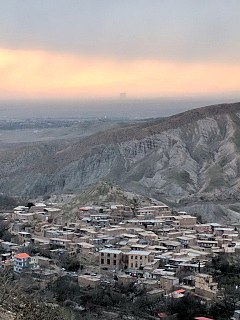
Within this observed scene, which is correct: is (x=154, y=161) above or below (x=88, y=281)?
above

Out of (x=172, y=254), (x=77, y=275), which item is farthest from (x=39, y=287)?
(x=172, y=254)

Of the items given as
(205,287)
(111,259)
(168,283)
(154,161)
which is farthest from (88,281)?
(154,161)

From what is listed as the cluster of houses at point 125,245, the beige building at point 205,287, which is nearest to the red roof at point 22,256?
the cluster of houses at point 125,245

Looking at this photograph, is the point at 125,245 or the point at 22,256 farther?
the point at 125,245

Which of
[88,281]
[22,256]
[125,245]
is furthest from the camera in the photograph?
[125,245]

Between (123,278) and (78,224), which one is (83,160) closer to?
(78,224)

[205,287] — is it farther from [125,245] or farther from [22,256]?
[22,256]

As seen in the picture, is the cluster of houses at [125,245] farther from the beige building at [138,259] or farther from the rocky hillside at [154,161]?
the rocky hillside at [154,161]

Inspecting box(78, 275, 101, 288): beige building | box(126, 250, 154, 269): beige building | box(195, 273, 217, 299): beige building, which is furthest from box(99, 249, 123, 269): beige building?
box(195, 273, 217, 299): beige building
